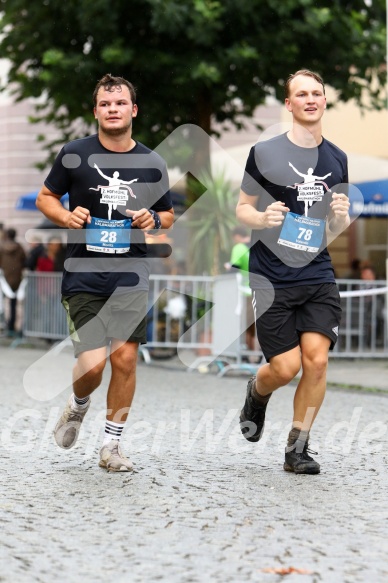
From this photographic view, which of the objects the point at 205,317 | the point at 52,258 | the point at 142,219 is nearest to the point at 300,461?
the point at 142,219

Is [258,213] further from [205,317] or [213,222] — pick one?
[213,222]

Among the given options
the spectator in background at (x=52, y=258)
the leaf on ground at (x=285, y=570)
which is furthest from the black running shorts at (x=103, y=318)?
the spectator in background at (x=52, y=258)

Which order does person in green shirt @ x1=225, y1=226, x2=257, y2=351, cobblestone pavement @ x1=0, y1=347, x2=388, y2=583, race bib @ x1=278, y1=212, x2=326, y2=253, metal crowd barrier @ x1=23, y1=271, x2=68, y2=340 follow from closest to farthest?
cobblestone pavement @ x1=0, y1=347, x2=388, y2=583 → race bib @ x1=278, y1=212, x2=326, y2=253 → person in green shirt @ x1=225, y1=226, x2=257, y2=351 → metal crowd barrier @ x1=23, y1=271, x2=68, y2=340

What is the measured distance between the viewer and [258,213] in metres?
6.43

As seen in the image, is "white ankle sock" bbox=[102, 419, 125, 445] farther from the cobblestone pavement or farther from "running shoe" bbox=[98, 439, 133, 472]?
the cobblestone pavement

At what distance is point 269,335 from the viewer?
21.6ft

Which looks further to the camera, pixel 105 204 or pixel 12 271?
pixel 12 271

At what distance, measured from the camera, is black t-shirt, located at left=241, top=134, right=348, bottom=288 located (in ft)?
21.1

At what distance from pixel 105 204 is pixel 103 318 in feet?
1.85

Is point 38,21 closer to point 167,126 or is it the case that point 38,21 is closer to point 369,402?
point 167,126

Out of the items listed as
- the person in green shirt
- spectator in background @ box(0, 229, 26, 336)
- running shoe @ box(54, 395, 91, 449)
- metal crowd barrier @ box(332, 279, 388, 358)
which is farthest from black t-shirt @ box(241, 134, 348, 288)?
spectator in background @ box(0, 229, 26, 336)

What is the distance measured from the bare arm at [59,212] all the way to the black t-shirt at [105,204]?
0.16 feet

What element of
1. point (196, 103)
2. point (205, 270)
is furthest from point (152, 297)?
point (196, 103)

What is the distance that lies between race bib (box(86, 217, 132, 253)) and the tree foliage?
1065 cm
